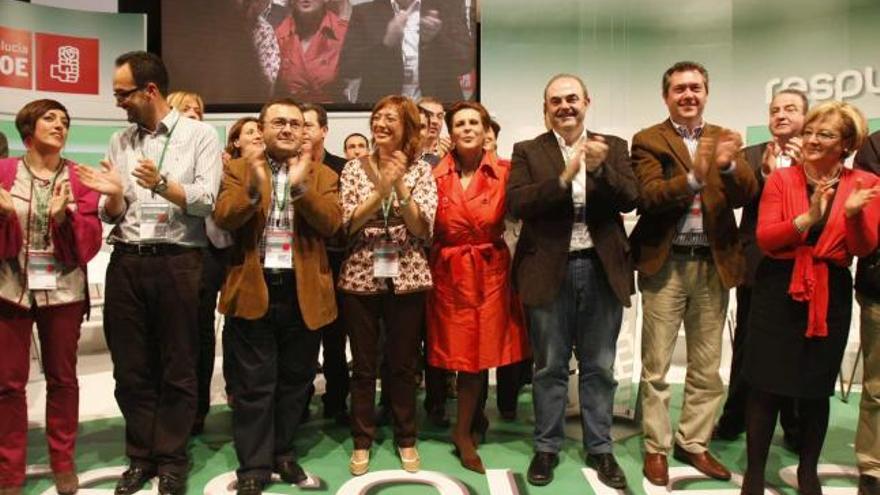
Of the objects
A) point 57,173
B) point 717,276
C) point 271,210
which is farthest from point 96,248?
point 717,276

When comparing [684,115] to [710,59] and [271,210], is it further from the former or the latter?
[710,59]

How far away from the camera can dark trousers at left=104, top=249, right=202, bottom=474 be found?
2842 millimetres

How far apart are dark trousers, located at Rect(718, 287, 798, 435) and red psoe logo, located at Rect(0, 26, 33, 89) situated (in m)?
5.74

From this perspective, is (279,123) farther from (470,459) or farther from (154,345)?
(470,459)

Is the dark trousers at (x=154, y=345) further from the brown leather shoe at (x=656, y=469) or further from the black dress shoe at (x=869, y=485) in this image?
the black dress shoe at (x=869, y=485)

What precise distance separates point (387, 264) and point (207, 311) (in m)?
1.32

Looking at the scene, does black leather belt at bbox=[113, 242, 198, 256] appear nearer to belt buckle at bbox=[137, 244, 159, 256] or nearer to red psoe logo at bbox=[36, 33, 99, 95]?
belt buckle at bbox=[137, 244, 159, 256]

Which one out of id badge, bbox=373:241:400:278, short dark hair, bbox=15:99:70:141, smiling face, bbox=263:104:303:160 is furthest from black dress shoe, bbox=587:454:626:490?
short dark hair, bbox=15:99:70:141

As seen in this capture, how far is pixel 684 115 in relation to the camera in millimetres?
3008

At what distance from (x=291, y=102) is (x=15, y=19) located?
13.5 ft

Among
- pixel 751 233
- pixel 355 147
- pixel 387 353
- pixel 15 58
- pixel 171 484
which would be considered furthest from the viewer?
pixel 15 58

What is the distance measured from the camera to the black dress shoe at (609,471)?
9.82ft

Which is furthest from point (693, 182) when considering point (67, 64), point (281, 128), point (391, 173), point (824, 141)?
point (67, 64)

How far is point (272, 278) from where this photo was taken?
113 inches
